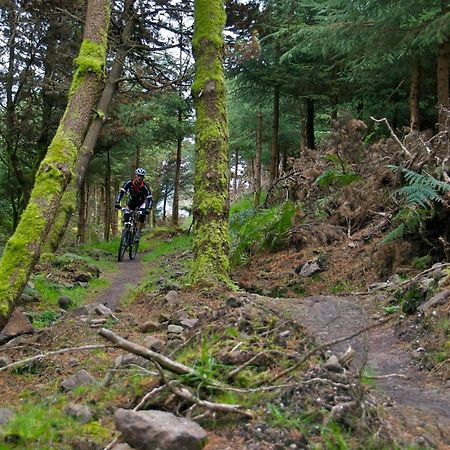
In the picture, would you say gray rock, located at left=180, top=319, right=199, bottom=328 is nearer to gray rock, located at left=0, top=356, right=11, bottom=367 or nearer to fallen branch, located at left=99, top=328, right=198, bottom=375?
gray rock, located at left=0, top=356, right=11, bottom=367

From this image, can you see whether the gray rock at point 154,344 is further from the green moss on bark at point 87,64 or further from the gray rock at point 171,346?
the green moss on bark at point 87,64

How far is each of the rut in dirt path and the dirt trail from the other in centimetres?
270

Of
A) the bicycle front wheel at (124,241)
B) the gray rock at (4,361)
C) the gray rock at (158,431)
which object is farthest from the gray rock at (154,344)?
the bicycle front wheel at (124,241)

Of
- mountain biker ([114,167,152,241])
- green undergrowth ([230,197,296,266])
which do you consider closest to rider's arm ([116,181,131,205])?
mountain biker ([114,167,152,241])

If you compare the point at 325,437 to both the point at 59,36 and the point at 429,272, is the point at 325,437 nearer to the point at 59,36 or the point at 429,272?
the point at 429,272

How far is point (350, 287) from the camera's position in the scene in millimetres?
6816

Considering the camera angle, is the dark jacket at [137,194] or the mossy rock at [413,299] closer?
the mossy rock at [413,299]

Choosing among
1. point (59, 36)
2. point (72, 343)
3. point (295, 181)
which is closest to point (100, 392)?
point (72, 343)

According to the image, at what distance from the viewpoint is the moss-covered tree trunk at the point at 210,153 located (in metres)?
6.45

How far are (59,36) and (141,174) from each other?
4.69 metres

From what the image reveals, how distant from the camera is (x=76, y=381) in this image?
10.3ft

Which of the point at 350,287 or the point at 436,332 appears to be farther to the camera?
the point at 350,287

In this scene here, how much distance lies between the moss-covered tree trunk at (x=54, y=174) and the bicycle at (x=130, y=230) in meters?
6.79

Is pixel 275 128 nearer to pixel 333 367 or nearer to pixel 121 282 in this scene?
pixel 121 282
